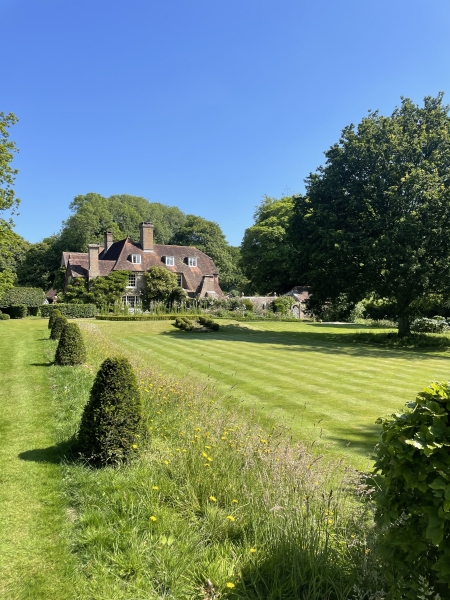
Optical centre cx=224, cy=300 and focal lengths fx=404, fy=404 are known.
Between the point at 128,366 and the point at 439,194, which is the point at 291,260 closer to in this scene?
the point at 439,194

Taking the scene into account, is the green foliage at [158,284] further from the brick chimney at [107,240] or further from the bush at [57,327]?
the bush at [57,327]

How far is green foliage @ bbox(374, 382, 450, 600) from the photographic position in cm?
179

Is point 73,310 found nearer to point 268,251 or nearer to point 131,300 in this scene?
point 131,300

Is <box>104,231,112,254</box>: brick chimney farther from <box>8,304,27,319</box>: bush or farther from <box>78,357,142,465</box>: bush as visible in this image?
<box>78,357,142,465</box>: bush

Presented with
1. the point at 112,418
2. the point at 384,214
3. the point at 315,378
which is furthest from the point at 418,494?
the point at 384,214

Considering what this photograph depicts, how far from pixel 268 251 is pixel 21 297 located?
2829cm

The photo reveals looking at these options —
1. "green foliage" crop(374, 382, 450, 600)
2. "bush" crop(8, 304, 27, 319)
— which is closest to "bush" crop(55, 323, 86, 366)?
"green foliage" crop(374, 382, 450, 600)

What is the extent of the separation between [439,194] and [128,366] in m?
18.9

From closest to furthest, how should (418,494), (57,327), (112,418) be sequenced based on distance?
(418,494)
(112,418)
(57,327)

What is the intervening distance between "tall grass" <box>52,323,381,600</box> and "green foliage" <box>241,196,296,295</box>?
43652 mm

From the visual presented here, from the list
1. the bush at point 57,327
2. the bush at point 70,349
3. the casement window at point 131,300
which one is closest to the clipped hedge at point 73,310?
the casement window at point 131,300

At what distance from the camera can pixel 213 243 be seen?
6688 cm

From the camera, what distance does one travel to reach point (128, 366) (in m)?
5.26

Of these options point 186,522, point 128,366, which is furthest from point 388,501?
point 128,366
